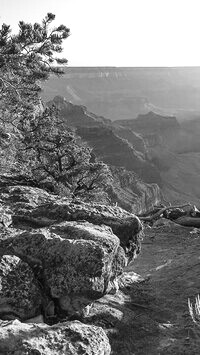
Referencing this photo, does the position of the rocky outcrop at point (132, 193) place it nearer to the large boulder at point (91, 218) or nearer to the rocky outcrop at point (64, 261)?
the large boulder at point (91, 218)

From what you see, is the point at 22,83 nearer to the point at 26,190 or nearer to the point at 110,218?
the point at 26,190

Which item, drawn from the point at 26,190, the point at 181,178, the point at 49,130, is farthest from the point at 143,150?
the point at 26,190

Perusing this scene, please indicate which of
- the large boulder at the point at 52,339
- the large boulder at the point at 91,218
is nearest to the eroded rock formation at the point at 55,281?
the large boulder at the point at 52,339

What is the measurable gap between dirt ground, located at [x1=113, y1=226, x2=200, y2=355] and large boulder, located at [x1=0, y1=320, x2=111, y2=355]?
4.82 feet

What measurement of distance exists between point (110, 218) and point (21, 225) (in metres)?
1.84

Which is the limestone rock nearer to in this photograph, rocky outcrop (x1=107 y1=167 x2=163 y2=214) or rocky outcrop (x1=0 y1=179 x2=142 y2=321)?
rocky outcrop (x1=0 y1=179 x2=142 y2=321)

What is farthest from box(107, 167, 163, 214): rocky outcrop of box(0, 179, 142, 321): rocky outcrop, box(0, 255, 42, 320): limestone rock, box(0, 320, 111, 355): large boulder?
box(0, 320, 111, 355): large boulder

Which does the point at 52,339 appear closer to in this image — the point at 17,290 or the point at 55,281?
the point at 17,290

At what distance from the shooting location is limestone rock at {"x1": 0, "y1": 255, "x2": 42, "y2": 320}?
589 centimetres

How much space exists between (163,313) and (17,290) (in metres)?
3.60

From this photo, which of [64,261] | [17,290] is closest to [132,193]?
[64,261]

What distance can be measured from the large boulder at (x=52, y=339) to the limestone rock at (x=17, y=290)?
0.71m

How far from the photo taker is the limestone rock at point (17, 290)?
19.3ft

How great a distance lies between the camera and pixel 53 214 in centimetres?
855
